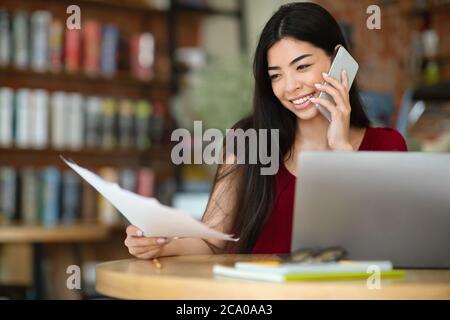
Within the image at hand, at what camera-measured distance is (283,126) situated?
178 centimetres

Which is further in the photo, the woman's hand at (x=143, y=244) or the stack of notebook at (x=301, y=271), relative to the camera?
the woman's hand at (x=143, y=244)

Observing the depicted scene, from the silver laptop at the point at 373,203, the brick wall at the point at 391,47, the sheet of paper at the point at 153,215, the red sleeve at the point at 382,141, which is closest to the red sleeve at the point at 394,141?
the red sleeve at the point at 382,141

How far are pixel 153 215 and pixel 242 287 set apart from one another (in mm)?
235

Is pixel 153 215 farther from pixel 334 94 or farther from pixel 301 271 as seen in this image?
pixel 334 94

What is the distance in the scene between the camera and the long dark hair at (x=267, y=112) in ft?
5.54

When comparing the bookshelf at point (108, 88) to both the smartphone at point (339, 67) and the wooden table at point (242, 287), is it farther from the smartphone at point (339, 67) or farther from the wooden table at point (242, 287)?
the wooden table at point (242, 287)

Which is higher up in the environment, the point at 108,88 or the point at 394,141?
the point at 108,88

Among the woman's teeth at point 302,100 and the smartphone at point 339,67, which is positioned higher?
the smartphone at point 339,67

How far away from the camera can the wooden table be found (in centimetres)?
100

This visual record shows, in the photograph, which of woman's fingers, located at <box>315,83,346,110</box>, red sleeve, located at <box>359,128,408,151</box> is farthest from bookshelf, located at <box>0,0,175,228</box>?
woman's fingers, located at <box>315,83,346,110</box>

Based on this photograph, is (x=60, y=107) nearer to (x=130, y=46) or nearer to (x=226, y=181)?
(x=130, y=46)

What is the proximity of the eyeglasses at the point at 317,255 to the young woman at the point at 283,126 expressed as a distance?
502 millimetres

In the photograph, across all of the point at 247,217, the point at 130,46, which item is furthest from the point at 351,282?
the point at 130,46

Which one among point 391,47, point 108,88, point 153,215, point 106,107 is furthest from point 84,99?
point 153,215
